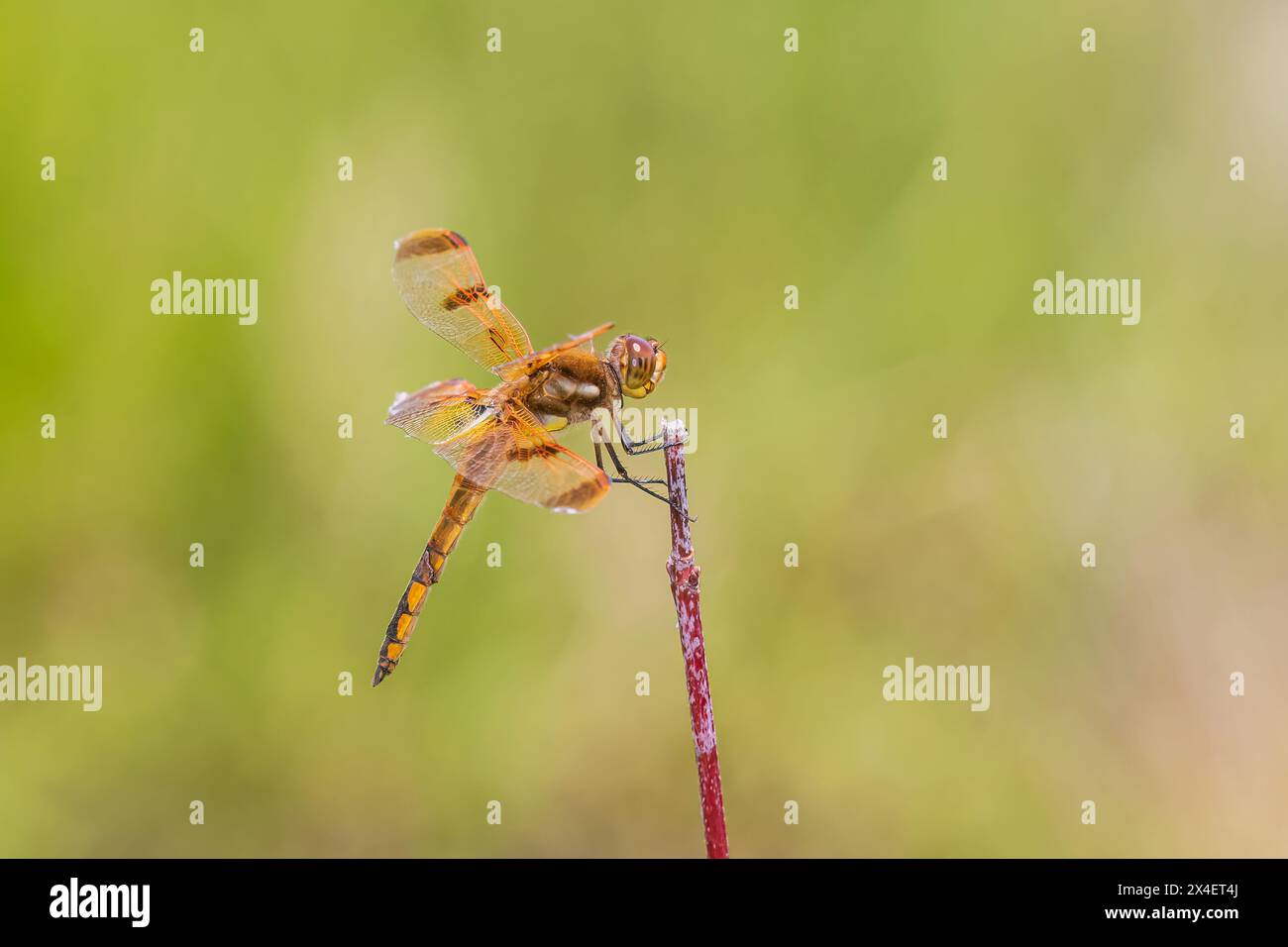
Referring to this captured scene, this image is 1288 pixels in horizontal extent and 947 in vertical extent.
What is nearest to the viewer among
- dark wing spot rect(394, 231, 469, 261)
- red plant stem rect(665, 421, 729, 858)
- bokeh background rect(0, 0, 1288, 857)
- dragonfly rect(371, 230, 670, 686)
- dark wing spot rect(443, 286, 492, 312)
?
red plant stem rect(665, 421, 729, 858)

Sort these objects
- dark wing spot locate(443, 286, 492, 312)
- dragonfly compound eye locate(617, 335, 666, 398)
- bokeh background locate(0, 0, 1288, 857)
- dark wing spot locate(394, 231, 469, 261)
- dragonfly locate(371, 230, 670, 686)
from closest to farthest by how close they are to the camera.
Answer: dragonfly locate(371, 230, 670, 686) → dragonfly compound eye locate(617, 335, 666, 398) → dark wing spot locate(394, 231, 469, 261) → dark wing spot locate(443, 286, 492, 312) → bokeh background locate(0, 0, 1288, 857)

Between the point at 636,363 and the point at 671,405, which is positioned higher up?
→ the point at 671,405

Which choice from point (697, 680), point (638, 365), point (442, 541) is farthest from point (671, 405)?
point (697, 680)

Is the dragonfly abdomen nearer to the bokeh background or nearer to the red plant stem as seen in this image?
the bokeh background

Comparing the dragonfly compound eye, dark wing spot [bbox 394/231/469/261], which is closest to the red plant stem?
the dragonfly compound eye

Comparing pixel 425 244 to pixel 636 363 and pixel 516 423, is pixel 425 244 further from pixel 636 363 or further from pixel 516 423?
pixel 636 363

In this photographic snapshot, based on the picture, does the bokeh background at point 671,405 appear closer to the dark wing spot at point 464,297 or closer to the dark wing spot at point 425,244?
the dark wing spot at point 464,297

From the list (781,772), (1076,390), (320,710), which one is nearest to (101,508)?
(320,710)
